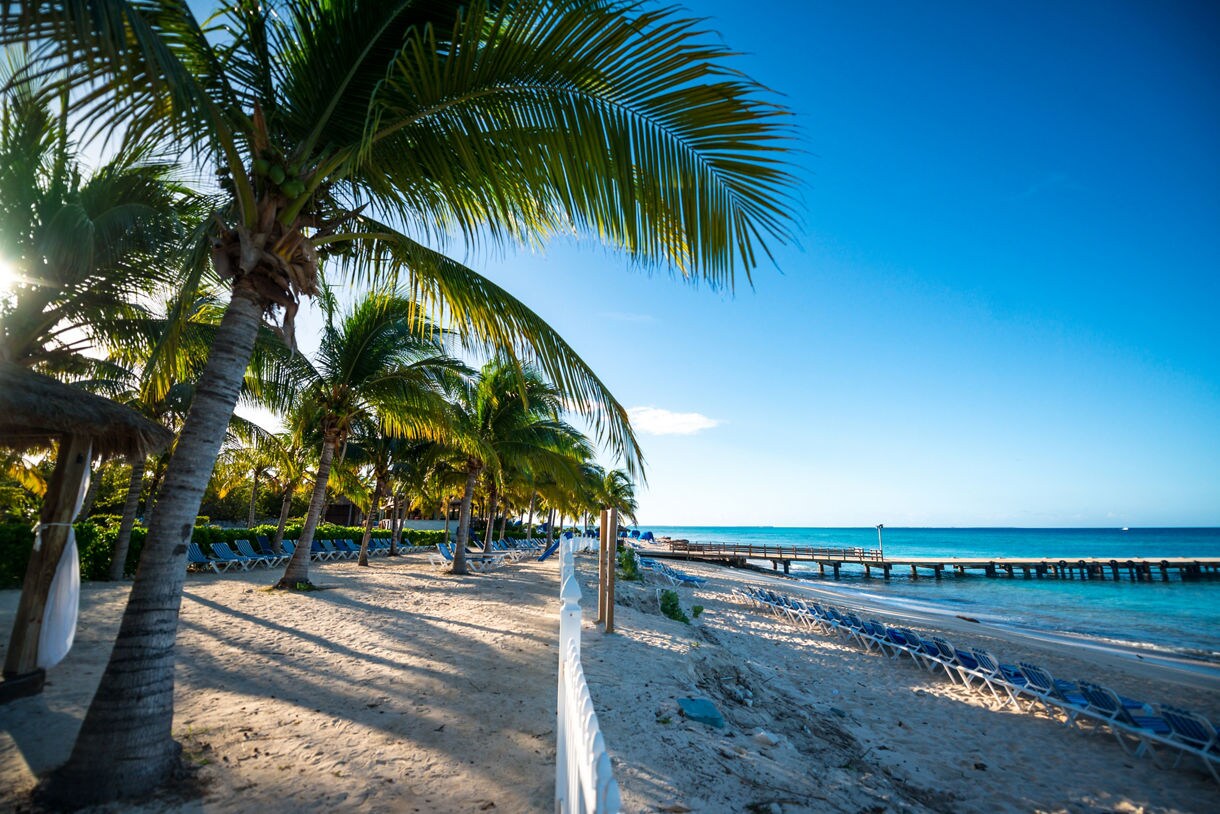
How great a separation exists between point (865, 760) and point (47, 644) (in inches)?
293

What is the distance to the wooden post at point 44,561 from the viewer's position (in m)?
4.34

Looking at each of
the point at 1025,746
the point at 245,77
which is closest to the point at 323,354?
the point at 245,77

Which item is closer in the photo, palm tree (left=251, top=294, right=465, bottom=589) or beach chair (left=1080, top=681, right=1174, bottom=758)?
beach chair (left=1080, top=681, right=1174, bottom=758)

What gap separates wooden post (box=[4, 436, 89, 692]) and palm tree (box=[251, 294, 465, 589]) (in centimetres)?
560

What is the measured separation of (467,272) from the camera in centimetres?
411

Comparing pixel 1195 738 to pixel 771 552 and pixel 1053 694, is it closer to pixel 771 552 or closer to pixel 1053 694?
pixel 1053 694

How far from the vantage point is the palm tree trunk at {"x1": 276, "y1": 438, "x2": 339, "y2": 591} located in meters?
10.8

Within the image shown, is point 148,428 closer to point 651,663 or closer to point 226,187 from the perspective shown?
point 226,187

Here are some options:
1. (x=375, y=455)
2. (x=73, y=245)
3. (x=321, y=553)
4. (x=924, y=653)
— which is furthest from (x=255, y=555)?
(x=924, y=653)

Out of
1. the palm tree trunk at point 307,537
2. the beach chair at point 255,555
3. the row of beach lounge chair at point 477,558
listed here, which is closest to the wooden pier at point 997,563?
the row of beach lounge chair at point 477,558

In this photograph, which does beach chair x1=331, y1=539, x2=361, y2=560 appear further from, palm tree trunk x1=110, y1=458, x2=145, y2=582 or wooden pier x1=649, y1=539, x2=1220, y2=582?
wooden pier x1=649, y1=539, x2=1220, y2=582

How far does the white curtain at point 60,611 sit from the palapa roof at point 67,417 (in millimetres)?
940

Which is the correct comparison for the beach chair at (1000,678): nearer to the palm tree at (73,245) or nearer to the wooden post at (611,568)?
the wooden post at (611,568)

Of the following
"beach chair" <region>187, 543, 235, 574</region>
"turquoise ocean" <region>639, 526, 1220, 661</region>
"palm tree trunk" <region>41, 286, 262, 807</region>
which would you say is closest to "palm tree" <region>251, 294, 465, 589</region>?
"beach chair" <region>187, 543, 235, 574</region>
